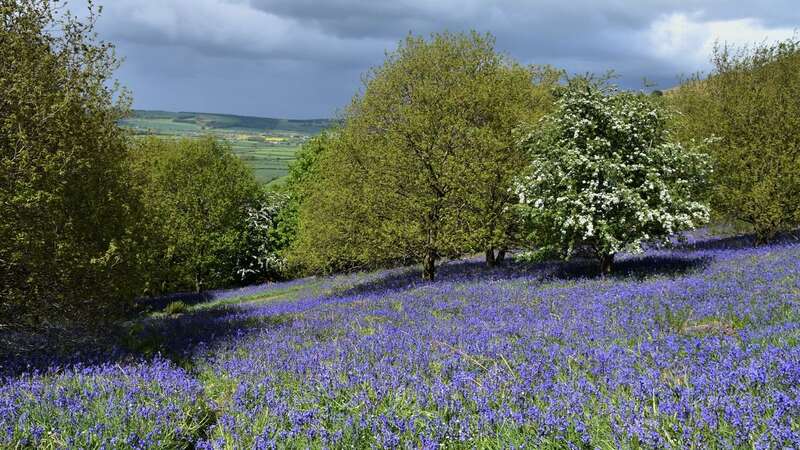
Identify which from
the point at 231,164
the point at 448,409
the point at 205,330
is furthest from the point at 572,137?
the point at 231,164

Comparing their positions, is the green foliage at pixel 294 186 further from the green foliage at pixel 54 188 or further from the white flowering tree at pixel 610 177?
the green foliage at pixel 54 188

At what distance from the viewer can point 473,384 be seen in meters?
5.81

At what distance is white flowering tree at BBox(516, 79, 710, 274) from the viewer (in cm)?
1411

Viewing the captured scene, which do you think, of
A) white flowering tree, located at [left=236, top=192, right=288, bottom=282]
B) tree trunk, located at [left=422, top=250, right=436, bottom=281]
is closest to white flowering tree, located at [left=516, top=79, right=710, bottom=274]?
tree trunk, located at [left=422, top=250, right=436, bottom=281]

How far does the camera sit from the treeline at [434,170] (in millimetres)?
9430

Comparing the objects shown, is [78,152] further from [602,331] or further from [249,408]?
[602,331]

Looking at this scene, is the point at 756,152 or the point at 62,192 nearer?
the point at 62,192

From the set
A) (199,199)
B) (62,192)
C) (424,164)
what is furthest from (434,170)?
(199,199)

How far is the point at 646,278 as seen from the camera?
13281 millimetres

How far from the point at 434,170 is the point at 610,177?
6.77 m

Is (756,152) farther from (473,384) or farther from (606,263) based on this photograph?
(473,384)

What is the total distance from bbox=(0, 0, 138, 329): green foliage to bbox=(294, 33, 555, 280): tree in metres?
9.54

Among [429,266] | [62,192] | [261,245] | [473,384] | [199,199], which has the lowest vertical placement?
[261,245]

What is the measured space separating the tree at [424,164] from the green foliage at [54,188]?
9.54m
